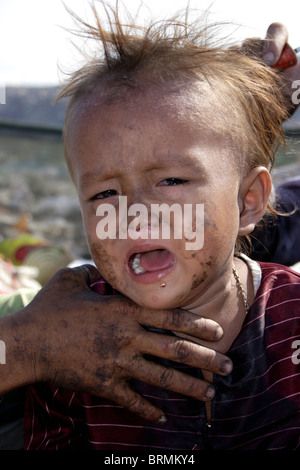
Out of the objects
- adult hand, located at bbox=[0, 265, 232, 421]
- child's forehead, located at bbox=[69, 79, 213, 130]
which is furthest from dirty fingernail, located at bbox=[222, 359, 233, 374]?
child's forehead, located at bbox=[69, 79, 213, 130]

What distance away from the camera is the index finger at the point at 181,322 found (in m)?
1.29

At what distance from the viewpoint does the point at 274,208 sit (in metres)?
1.94

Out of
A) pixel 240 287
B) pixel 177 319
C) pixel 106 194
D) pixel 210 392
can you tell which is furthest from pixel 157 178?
pixel 210 392

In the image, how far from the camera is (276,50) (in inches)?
75.4

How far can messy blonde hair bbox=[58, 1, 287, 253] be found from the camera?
1.34m

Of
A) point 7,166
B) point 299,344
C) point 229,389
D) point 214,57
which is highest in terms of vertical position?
point 214,57

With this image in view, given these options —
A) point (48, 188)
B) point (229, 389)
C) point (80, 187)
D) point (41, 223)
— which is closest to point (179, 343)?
point (229, 389)

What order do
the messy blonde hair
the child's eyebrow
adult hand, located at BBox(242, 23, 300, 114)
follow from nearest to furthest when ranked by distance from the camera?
the child's eyebrow < the messy blonde hair < adult hand, located at BBox(242, 23, 300, 114)

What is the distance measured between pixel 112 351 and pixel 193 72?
818mm

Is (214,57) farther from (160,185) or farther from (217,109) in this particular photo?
(160,185)

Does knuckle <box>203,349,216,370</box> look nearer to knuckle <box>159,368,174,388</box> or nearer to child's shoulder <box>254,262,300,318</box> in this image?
knuckle <box>159,368,174,388</box>

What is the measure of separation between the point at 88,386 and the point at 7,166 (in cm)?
618

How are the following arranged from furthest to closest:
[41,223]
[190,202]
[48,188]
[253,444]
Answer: [48,188] < [41,223] < [253,444] < [190,202]

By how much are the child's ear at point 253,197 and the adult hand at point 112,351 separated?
363 mm
